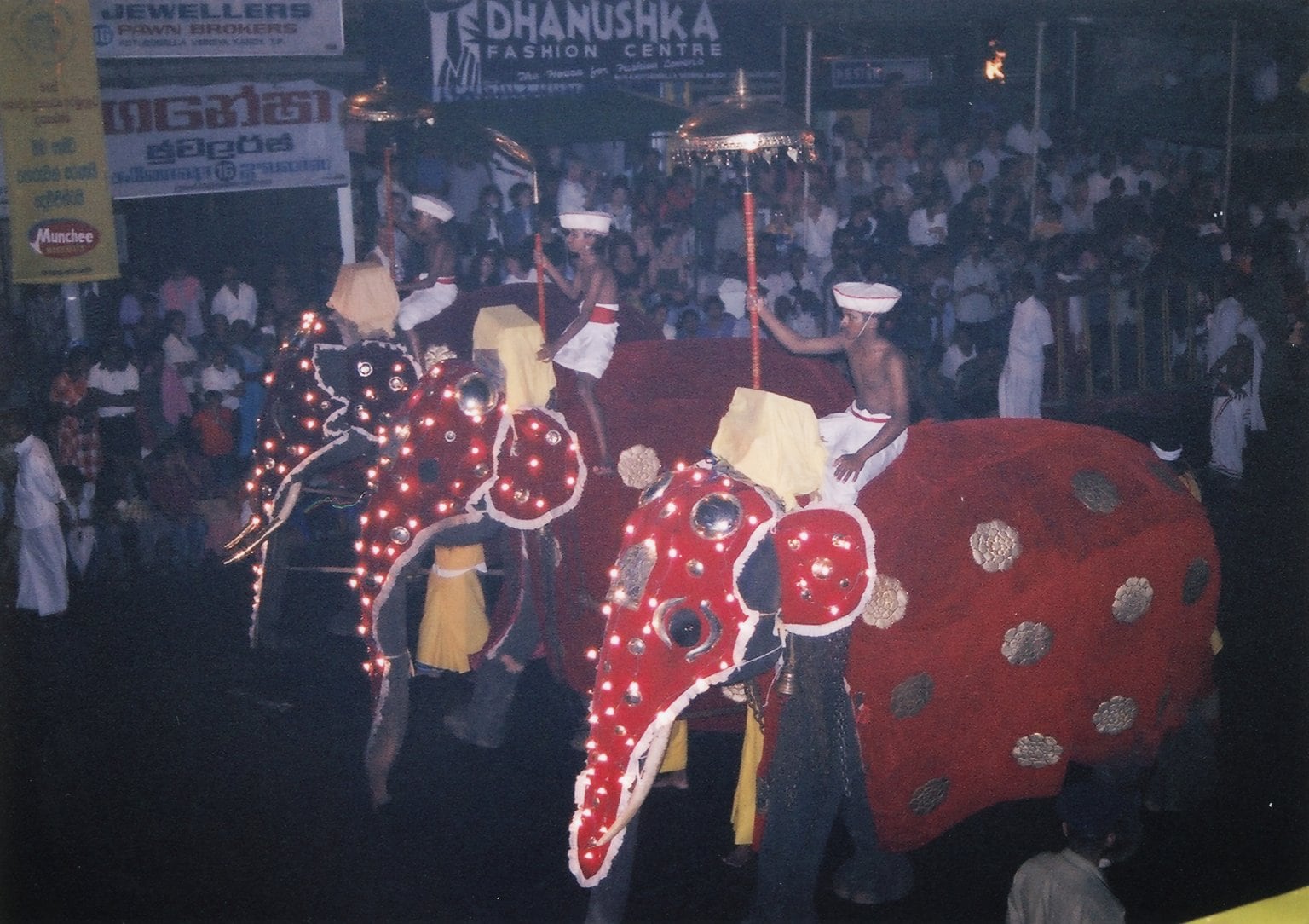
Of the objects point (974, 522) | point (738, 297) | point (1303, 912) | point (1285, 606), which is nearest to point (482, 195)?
point (738, 297)

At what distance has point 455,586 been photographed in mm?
8195

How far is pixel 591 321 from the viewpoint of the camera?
7855 mm

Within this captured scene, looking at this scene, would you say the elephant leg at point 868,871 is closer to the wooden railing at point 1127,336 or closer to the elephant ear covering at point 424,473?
the elephant ear covering at point 424,473

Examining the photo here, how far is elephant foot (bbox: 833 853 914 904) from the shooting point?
6004 mm

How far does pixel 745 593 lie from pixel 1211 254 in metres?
10.1

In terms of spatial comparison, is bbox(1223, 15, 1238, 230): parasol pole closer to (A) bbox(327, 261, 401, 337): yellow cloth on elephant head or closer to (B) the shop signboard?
(B) the shop signboard

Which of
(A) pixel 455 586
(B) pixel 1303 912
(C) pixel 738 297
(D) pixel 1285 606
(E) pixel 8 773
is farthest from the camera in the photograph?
(C) pixel 738 297

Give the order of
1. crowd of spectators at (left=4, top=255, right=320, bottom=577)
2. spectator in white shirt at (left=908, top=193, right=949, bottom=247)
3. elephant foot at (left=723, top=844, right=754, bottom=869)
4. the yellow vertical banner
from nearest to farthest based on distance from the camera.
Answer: elephant foot at (left=723, top=844, right=754, bottom=869) < the yellow vertical banner < crowd of spectators at (left=4, top=255, right=320, bottom=577) < spectator in white shirt at (left=908, top=193, right=949, bottom=247)

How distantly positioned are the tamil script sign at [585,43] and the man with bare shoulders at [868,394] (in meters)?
8.46

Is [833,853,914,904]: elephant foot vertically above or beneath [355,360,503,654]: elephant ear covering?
beneath

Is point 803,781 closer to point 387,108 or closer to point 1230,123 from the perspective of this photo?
point 387,108

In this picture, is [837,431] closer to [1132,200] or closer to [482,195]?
[482,195]

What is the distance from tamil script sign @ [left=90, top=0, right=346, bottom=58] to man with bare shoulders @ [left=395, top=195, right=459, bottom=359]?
4.17m

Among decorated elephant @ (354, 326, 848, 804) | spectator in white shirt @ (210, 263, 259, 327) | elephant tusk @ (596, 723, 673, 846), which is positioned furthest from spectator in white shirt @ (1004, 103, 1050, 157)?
elephant tusk @ (596, 723, 673, 846)
